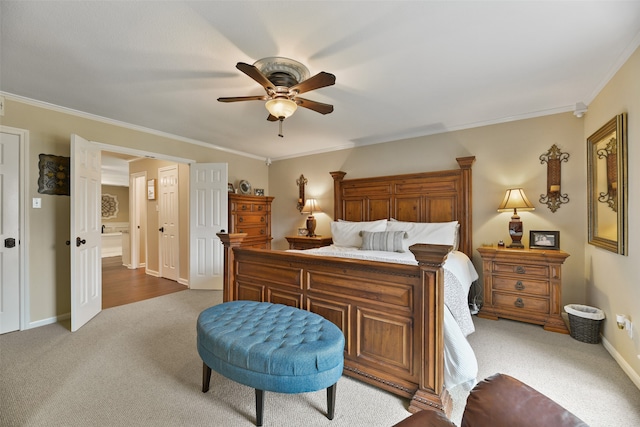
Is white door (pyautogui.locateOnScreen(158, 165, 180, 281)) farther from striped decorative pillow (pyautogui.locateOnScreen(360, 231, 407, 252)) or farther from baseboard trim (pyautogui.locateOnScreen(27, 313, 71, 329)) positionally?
striped decorative pillow (pyautogui.locateOnScreen(360, 231, 407, 252))

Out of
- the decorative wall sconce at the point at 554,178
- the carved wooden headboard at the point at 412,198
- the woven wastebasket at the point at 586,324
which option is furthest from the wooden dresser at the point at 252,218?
the woven wastebasket at the point at 586,324

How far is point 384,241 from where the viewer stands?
347cm

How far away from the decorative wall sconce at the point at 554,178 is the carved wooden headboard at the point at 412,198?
81cm

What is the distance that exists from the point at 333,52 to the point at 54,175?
3.36m

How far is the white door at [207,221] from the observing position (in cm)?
443

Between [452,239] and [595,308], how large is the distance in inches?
55.6

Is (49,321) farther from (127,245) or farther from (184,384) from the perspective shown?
(127,245)

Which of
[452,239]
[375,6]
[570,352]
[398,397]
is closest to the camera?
[375,6]

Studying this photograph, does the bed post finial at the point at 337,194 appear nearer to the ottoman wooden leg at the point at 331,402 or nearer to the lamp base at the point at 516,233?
the lamp base at the point at 516,233

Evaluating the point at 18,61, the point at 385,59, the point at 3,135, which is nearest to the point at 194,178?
the point at 3,135

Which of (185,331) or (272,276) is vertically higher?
(272,276)

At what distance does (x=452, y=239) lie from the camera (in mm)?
3393

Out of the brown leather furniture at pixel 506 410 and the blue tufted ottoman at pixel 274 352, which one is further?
the blue tufted ottoman at pixel 274 352

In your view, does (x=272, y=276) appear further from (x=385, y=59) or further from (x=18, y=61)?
(x=18, y=61)
